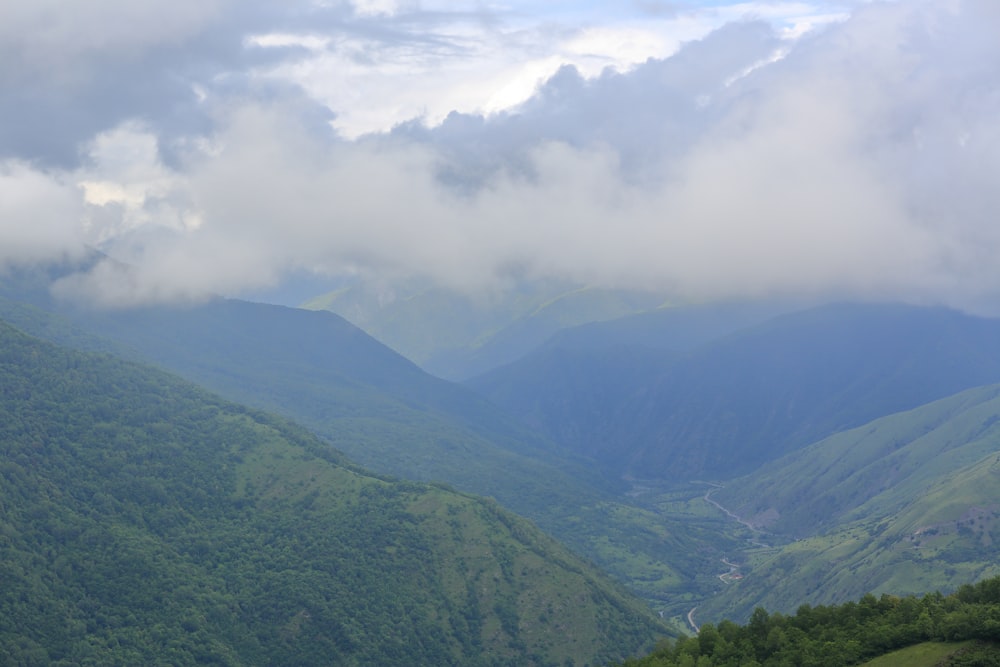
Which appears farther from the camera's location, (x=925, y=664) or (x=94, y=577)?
(x=94, y=577)

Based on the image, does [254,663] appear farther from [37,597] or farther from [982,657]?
[982,657]

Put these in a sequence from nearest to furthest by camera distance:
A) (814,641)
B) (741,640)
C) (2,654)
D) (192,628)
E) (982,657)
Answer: (982,657), (814,641), (741,640), (2,654), (192,628)

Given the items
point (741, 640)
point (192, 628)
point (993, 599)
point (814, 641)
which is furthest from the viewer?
point (192, 628)

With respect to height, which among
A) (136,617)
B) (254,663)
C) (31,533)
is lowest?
(254,663)

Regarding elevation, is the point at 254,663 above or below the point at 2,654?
below

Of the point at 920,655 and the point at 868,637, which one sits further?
the point at 868,637

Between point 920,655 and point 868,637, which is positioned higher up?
point 920,655

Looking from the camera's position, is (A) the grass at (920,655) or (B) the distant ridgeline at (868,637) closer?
(A) the grass at (920,655)

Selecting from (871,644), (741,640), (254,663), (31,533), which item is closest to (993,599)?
(871,644)
